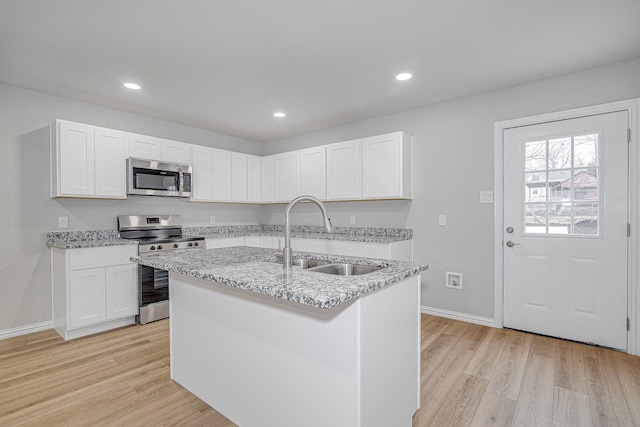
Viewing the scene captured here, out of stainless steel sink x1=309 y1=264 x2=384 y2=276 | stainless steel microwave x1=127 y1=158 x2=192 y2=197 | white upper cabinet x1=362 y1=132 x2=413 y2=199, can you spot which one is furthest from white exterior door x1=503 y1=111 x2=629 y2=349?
stainless steel microwave x1=127 y1=158 x2=192 y2=197

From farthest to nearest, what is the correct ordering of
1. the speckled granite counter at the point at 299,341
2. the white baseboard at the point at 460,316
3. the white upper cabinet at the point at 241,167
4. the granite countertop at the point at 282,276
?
1. the white baseboard at the point at 460,316
2. the white upper cabinet at the point at 241,167
3. the speckled granite counter at the point at 299,341
4. the granite countertop at the point at 282,276

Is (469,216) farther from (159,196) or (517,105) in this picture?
(159,196)

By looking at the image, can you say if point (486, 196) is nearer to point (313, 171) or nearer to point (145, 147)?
point (313, 171)

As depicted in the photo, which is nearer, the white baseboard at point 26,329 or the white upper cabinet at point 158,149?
the white baseboard at point 26,329

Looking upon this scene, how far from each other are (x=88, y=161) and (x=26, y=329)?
178 centimetres

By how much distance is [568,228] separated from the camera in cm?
290

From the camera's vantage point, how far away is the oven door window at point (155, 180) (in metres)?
3.63

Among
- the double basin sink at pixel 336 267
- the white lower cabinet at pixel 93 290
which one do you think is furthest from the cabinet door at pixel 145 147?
→ the double basin sink at pixel 336 267

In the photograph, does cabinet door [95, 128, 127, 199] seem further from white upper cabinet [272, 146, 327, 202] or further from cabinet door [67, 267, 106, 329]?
white upper cabinet [272, 146, 327, 202]

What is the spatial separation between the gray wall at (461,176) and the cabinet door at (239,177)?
7.14 ft

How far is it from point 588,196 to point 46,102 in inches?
210

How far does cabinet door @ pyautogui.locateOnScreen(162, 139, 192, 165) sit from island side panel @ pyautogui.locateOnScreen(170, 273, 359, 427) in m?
2.34

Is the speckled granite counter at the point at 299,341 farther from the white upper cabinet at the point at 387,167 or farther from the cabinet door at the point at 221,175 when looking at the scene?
the cabinet door at the point at 221,175

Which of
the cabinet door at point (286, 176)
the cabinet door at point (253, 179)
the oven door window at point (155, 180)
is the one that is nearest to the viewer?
the oven door window at point (155, 180)
